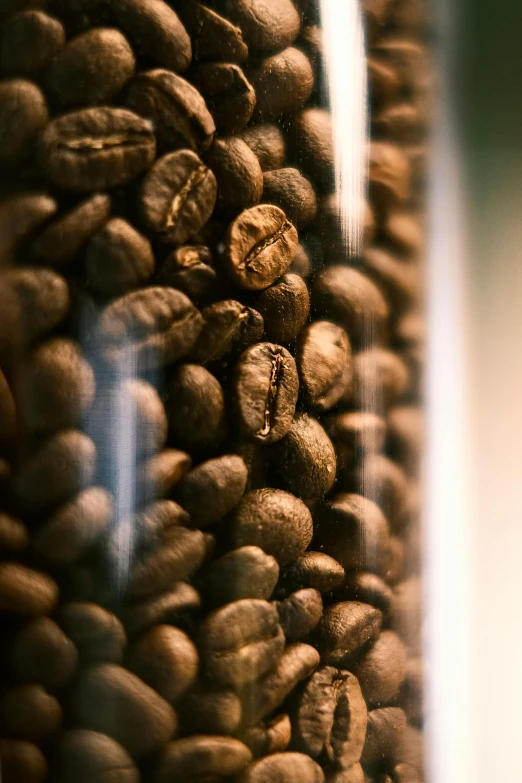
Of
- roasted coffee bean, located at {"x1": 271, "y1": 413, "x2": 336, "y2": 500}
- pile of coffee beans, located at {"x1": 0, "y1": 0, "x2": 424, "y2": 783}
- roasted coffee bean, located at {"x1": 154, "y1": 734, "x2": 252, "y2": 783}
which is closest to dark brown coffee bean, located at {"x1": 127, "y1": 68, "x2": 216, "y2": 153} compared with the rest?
pile of coffee beans, located at {"x1": 0, "y1": 0, "x2": 424, "y2": 783}

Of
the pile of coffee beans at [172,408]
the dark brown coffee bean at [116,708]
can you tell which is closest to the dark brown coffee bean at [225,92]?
the pile of coffee beans at [172,408]

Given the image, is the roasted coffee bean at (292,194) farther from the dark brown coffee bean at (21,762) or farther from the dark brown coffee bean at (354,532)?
the dark brown coffee bean at (21,762)

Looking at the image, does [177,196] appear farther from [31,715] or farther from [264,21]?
[31,715]

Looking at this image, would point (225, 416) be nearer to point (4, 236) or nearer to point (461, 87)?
point (4, 236)

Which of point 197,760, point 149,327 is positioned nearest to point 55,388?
point 149,327

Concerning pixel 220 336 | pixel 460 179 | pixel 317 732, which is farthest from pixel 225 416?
pixel 460 179

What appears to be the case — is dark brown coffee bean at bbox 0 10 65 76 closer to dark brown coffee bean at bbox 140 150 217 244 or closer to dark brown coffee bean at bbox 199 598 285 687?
dark brown coffee bean at bbox 140 150 217 244
